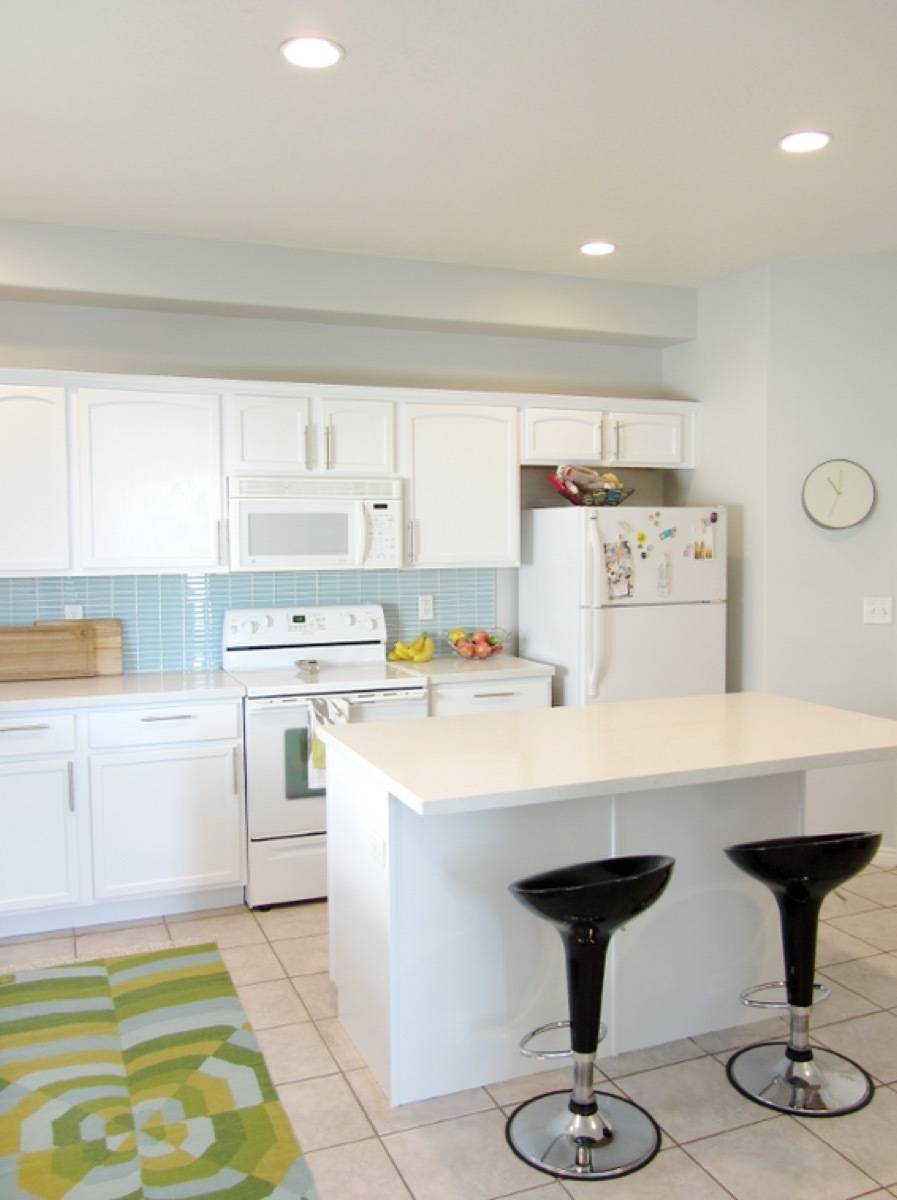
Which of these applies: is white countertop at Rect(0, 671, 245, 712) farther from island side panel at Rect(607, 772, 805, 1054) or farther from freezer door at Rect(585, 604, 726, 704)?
island side panel at Rect(607, 772, 805, 1054)

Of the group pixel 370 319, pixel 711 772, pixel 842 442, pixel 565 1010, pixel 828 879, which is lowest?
pixel 565 1010

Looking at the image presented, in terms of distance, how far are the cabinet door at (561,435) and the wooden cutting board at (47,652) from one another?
207cm

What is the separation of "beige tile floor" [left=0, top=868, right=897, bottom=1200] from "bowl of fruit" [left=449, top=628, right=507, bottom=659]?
1.64m

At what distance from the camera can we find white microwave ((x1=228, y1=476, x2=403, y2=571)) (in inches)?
165

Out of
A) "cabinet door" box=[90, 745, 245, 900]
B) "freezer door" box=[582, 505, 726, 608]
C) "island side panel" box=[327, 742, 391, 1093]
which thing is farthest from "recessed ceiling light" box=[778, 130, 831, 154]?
"cabinet door" box=[90, 745, 245, 900]

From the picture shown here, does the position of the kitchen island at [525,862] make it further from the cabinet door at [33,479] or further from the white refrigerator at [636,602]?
the cabinet door at [33,479]

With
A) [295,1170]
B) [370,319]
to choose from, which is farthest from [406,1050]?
[370,319]

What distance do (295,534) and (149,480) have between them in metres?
0.62

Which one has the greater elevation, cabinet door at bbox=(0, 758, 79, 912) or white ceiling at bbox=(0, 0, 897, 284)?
white ceiling at bbox=(0, 0, 897, 284)

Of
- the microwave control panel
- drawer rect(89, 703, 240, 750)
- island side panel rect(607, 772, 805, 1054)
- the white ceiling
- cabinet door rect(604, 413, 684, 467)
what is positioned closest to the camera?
the white ceiling

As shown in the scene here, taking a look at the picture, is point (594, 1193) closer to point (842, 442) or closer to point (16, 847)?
point (16, 847)

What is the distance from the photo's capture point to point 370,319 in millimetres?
4496

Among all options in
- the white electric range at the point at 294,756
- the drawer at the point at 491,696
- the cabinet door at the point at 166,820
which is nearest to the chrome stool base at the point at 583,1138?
the white electric range at the point at 294,756

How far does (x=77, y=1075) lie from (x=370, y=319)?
10.2 feet
